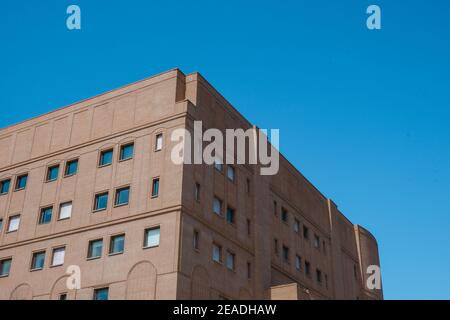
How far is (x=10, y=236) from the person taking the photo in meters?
43.8

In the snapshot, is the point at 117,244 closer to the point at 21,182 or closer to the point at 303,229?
the point at 21,182

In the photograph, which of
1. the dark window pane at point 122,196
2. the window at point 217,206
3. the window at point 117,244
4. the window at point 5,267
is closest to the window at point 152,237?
the window at point 117,244

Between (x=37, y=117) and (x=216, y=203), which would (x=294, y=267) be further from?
(x=37, y=117)

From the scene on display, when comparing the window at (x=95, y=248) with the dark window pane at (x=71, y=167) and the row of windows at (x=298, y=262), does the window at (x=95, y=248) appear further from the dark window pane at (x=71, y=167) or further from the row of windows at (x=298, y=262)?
the row of windows at (x=298, y=262)

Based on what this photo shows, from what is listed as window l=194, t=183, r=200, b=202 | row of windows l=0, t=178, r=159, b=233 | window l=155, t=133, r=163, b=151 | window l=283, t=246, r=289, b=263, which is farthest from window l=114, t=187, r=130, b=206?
window l=283, t=246, r=289, b=263

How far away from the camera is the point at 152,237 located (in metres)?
37.1

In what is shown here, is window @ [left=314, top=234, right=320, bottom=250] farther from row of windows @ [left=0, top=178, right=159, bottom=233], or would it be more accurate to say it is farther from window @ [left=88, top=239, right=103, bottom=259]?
window @ [left=88, top=239, right=103, bottom=259]

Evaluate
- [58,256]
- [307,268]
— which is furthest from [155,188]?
[307,268]

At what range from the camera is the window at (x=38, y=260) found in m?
41.0

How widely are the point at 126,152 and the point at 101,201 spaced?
409cm

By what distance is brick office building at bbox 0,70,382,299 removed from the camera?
121 ft
